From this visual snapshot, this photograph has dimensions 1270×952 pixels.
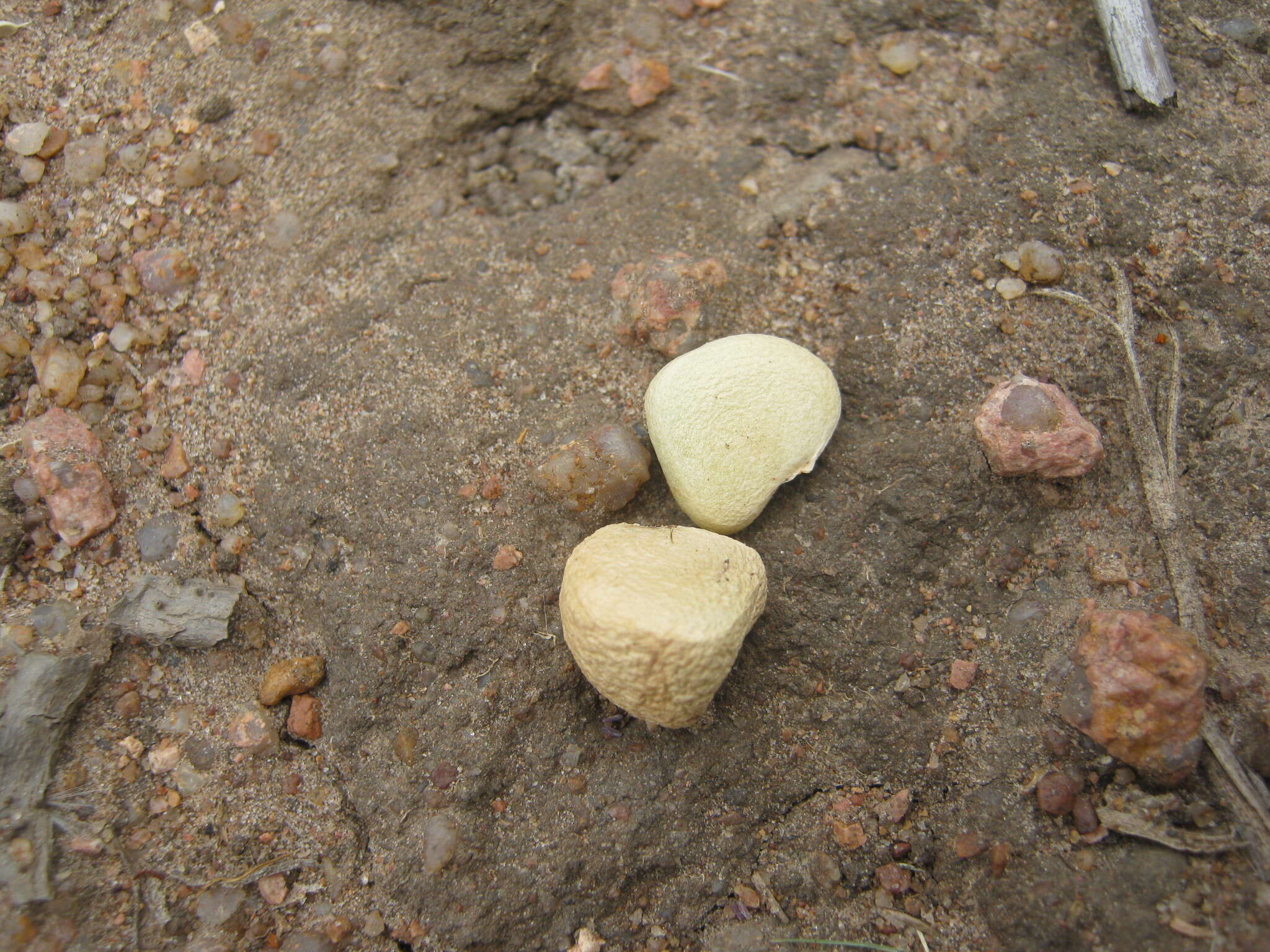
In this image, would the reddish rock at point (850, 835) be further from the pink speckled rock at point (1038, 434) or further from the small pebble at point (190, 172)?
the small pebble at point (190, 172)

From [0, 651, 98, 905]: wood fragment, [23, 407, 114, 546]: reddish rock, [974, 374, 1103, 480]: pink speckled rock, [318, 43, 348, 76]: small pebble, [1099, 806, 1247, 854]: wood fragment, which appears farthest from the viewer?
[318, 43, 348, 76]: small pebble

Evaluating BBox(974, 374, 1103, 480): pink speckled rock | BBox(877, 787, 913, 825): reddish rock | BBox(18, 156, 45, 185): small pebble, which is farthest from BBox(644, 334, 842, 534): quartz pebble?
BBox(18, 156, 45, 185): small pebble

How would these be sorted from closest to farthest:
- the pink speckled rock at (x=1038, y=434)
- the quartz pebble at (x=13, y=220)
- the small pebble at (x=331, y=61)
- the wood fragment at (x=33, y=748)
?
the wood fragment at (x=33, y=748) → the pink speckled rock at (x=1038, y=434) → the quartz pebble at (x=13, y=220) → the small pebble at (x=331, y=61)

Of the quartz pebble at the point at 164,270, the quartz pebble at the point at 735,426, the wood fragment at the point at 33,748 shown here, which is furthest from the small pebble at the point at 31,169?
the quartz pebble at the point at 735,426

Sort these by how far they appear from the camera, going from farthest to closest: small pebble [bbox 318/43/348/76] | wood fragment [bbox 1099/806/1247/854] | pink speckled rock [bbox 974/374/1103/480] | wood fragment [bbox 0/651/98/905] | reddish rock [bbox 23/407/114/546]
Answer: small pebble [bbox 318/43/348/76], reddish rock [bbox 23/407/114/546], pink speckled rock [bbox 974/374/1103/480], wood fragment [bbox 0/651/98/905], wood fragment [bbox 1099/806/1247/854]

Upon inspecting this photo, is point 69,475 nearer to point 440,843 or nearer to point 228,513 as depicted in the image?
point 228,513

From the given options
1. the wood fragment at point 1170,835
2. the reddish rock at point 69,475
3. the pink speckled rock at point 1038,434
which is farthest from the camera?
the reddish rock at point 69,475

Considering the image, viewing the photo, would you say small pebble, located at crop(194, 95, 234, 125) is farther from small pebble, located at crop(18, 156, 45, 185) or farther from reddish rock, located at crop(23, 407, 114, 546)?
reddish rock, located at crop(23, 407, 114, 546)
